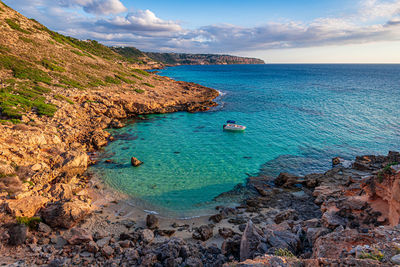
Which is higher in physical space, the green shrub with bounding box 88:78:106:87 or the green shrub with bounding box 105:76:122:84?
the green shrub with bounding box 105:76:122:84

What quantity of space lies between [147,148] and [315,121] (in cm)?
3511

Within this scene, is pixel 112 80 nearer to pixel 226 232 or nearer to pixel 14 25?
pixel 14 25

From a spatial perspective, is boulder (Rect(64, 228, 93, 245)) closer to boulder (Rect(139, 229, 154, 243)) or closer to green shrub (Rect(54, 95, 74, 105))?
boulder (Rect(139, 229, 154, 243))

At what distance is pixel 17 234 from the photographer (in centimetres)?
1165

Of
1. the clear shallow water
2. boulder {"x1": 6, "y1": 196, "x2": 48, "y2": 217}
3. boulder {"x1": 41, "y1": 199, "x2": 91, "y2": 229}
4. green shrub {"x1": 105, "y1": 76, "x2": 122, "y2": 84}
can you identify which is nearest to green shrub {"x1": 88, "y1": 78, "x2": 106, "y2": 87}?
green shrub {"x1": 105, "y1": 76, "x2": 122, "y2": 84}

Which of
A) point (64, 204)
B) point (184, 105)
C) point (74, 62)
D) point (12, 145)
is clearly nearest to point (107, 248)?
point (64, 204)

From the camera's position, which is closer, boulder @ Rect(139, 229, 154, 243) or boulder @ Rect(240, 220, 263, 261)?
boulder @ Rect(240, 220, 263, 261)

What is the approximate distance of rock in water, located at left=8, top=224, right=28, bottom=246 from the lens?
11.5 m

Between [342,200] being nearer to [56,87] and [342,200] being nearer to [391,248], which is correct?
[391,248]

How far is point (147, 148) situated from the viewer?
1134 inches

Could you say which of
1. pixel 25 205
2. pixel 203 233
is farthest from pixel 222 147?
pixel 25 205

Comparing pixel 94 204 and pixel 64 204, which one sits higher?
pixel 64 204

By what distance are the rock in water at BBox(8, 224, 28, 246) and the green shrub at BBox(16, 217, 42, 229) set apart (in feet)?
2.19

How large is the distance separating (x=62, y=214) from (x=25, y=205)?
95.9 inches
